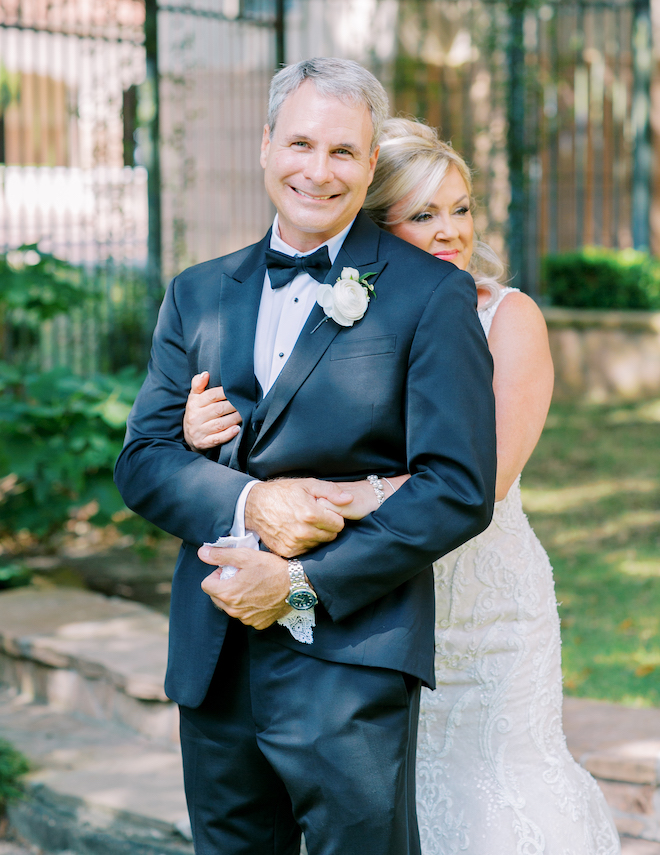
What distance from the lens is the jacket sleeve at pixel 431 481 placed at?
1.96m

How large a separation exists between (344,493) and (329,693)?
1.36 ft

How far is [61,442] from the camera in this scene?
462 centimetres

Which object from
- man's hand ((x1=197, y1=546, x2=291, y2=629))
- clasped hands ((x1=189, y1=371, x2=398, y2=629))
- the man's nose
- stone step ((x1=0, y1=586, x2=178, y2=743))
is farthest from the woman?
stone step ((x1=0, y1=586, x2=178, y2=743))

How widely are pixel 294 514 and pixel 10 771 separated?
2113mm

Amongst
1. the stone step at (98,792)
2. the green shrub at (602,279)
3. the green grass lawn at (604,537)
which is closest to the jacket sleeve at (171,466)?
the stone step at (98,792)

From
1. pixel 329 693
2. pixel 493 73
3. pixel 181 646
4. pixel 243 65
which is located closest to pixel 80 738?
pixel 181 646

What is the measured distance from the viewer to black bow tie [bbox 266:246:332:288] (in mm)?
2213

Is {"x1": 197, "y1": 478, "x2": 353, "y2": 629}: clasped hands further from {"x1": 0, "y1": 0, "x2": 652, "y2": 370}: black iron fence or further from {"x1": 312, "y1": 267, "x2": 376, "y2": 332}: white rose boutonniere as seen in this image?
{"x1": 0, "y1": 0, "x2": 652, "y2": 370}: black iron fence

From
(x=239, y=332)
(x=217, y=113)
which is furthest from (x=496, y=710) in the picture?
(x=217, y=113)

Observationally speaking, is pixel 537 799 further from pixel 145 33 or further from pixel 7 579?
pixel 145 33

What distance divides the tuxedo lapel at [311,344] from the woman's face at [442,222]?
1.28ft

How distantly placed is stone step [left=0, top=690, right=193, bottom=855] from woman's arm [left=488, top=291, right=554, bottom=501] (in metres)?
1.67

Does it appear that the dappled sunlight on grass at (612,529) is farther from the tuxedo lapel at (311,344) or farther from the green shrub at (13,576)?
the tuxedo lapel at (311,344)

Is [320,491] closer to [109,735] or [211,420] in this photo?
[211,420]
